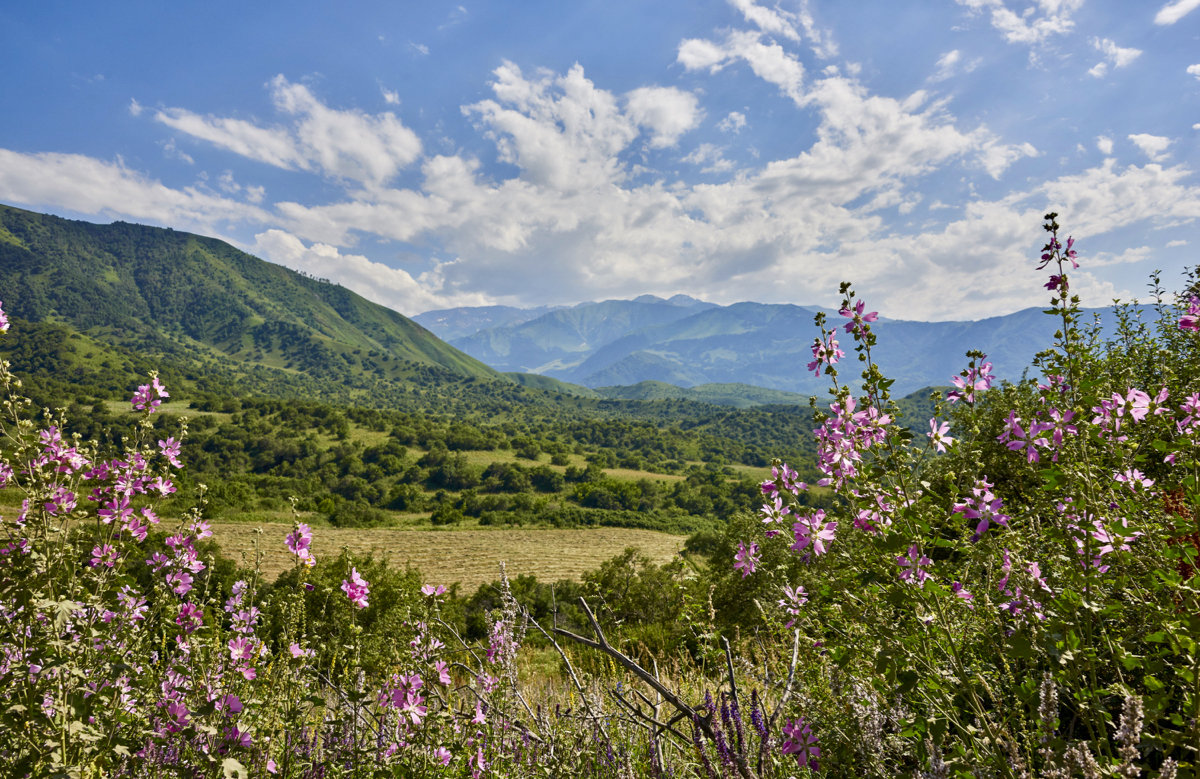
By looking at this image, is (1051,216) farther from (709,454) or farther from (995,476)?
(709,454)

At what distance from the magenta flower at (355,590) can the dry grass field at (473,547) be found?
46012mm

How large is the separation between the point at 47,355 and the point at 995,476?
202119 mm

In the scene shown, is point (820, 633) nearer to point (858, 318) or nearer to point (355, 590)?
point (858, 318)

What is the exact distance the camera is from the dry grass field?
51500 millimetres

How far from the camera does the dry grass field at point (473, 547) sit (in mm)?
51500

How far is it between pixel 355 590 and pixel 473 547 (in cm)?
6838

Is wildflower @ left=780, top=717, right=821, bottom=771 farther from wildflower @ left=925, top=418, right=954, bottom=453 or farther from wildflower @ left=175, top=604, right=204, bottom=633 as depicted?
wildflower @ left=175, top=604, right=204, bottom=633

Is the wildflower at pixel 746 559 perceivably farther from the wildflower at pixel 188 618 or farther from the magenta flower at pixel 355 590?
the wildflower at pixel 188 618

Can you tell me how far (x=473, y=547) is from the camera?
66562 mm

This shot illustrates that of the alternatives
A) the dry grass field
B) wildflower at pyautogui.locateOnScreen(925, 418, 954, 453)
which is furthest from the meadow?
the dry grass field

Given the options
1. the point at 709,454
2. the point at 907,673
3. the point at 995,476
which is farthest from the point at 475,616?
the point at 709,454

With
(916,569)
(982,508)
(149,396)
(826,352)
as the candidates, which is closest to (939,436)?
(982,508)

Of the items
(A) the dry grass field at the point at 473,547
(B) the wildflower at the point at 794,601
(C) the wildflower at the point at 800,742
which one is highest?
(B) the wildflower at the point at 794,601

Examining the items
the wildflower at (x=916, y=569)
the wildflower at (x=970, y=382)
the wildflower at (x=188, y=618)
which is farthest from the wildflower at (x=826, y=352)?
the wildflower at (x=188, y=618)
